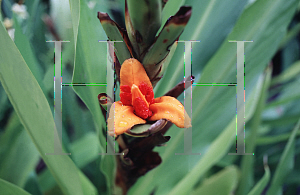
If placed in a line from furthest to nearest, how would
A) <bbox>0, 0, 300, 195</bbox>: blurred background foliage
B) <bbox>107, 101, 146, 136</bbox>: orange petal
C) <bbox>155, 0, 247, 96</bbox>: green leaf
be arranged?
<bbox>155, 0, 247, 96</bbox>: green leaf < <bbox>0, 0, 300, 195</bbox>: blurred background foliage < <bbox>107, 101, 146, 136</bbox>: orange petal

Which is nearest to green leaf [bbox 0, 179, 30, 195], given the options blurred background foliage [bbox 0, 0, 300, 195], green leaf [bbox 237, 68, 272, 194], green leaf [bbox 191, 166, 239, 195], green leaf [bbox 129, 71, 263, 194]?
blurred background foliage [bbox 0, 0, 300, 195]

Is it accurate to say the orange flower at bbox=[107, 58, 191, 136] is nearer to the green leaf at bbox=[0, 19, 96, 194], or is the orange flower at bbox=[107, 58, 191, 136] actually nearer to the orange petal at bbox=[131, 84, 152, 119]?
the orange petal at bbox=[131, 84, 152, 119]

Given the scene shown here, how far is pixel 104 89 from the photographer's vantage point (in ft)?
1.13

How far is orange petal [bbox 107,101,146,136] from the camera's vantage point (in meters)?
0.19

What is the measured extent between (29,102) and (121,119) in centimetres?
13

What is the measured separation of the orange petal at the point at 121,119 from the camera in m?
0.19

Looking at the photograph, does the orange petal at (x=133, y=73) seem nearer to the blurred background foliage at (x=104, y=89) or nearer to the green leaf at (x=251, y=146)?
the blurred background foliage at (x=104, y=89)

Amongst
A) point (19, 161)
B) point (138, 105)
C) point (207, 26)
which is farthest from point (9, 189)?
point (207, 26)

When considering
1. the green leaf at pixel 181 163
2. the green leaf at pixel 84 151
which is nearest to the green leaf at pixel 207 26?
the green leaf at pixel 181 163

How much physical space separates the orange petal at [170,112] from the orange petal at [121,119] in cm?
2

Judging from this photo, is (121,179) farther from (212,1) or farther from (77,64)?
(212,1)

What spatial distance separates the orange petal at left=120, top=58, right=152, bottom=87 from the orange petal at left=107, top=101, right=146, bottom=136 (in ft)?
0.08

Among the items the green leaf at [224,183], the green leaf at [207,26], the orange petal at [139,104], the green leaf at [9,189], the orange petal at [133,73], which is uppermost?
the green leaf at [207,26]

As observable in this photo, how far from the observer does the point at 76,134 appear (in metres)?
0.55
